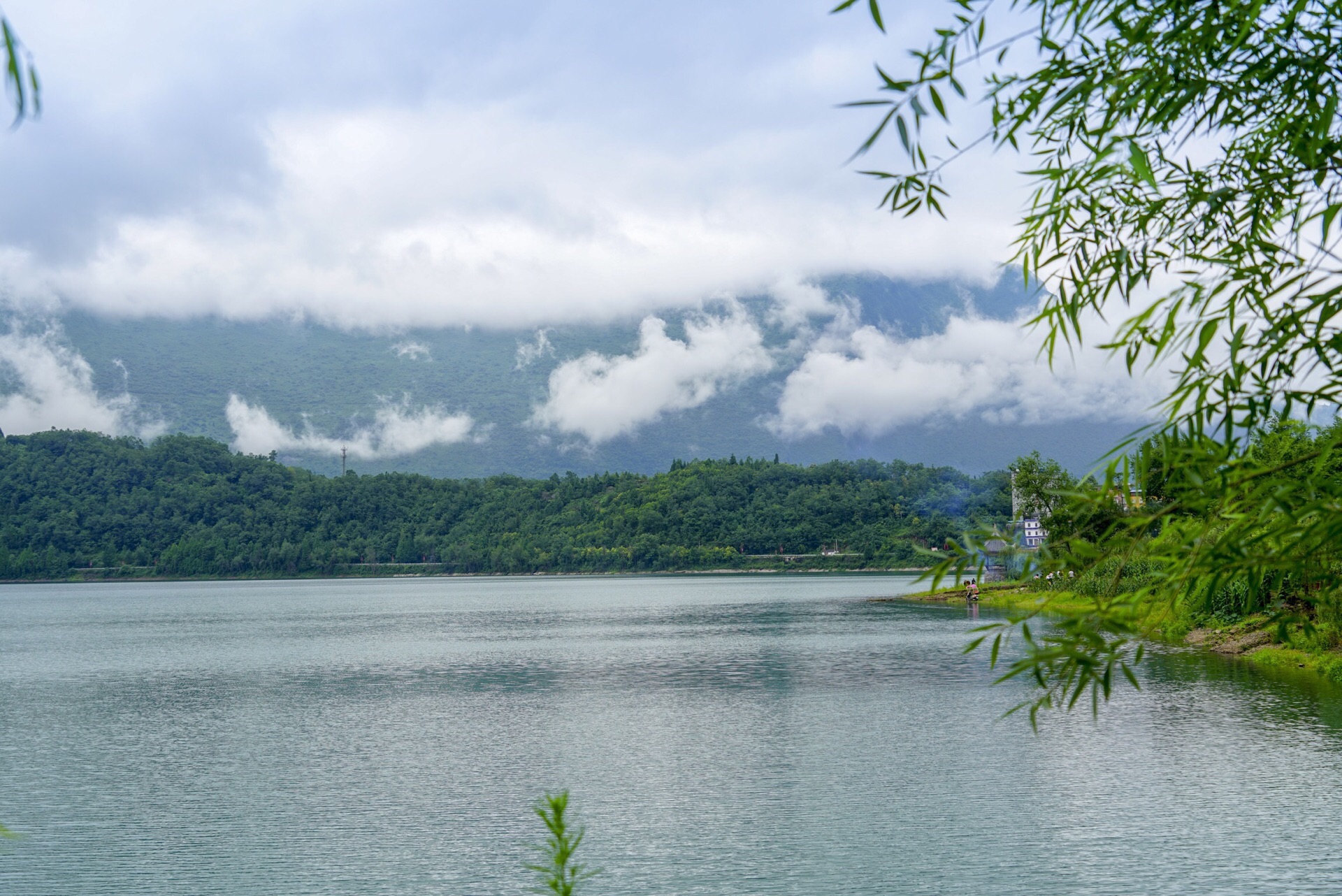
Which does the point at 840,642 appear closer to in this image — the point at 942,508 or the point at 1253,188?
the point at 1253,188

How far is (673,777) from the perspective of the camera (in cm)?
2133

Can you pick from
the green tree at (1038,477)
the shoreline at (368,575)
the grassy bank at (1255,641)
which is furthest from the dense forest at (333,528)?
the grassy bank at (1255,641)

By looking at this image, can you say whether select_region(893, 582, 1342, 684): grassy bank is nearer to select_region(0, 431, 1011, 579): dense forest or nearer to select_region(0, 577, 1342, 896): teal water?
select_region(0, 577, 1342, 896): teal water

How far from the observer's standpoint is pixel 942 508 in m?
173

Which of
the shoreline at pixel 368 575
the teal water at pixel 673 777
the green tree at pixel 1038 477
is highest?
the green tree at pixel 1038 477

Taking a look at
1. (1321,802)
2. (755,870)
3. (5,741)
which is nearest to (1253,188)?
(755,870)

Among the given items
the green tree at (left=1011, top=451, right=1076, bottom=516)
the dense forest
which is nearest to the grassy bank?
the green tree at (left=1011, top=451, right=1076, bottom=516)

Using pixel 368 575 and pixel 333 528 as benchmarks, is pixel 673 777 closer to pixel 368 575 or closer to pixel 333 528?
pixel 368 575

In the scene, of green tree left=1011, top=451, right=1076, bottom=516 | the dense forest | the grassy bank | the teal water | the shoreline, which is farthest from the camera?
the dense forest

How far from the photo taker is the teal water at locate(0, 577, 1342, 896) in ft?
50.2

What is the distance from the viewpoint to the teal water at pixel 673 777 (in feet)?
50.2

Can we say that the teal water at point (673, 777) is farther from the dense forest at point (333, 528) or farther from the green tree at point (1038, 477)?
the dense forest at point (333, 528)

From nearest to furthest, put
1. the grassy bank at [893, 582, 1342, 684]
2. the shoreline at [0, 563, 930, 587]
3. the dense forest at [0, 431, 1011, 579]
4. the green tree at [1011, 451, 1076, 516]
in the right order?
1. the grassy bank at [893, 582, 1342, 684]
2. the green tree at [1011, 451, 1076, 516]
3. the shoreline at [0, 563, 930, 587]
4. the dense forest at [0, 431, 1011, 579]

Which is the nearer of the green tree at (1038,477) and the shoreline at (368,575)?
the green tree at (1038,477)
